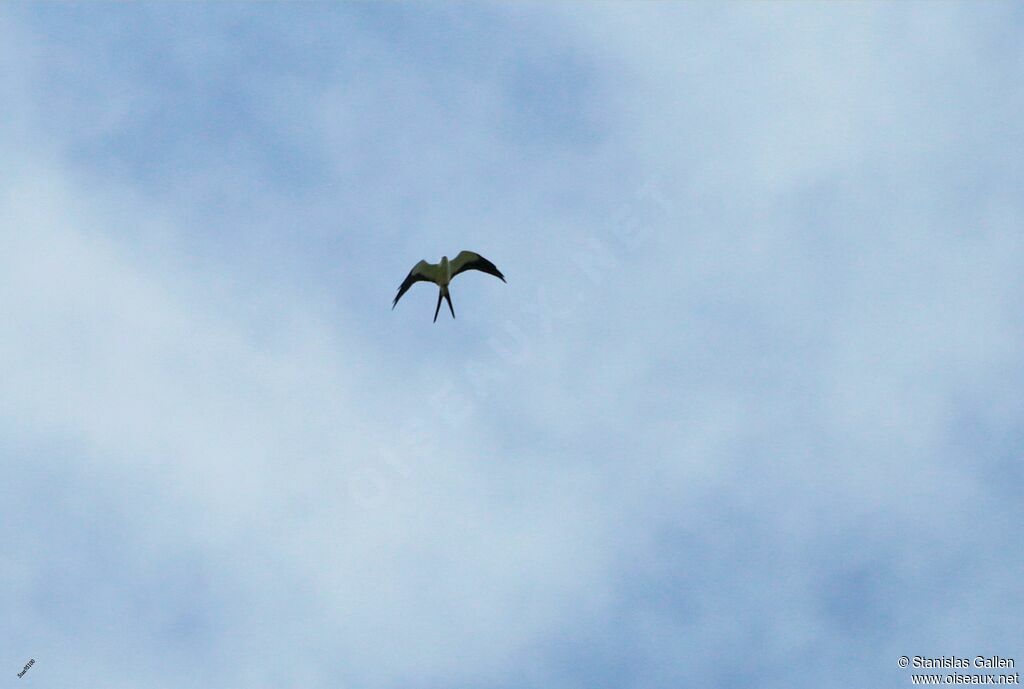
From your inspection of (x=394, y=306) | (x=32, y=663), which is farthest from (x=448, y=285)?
(x=32, y=663)

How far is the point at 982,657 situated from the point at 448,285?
37.4 m

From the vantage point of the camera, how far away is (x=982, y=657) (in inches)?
1753

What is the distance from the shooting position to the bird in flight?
5191 cm

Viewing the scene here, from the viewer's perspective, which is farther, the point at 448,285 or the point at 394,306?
the point at 448,285

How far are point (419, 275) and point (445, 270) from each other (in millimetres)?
1796

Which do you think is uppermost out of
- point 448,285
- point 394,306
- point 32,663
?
point 448,285

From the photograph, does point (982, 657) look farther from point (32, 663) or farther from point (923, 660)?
point (32, 663)

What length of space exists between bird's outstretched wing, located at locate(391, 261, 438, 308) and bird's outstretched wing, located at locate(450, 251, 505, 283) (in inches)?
57.1

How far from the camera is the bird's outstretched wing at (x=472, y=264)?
Result: 52.6 meters

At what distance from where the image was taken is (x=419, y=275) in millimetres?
52531

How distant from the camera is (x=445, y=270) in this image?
5206 cm

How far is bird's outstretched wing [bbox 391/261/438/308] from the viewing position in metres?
51.9

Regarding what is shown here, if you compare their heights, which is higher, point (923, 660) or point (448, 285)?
point (448, 285)

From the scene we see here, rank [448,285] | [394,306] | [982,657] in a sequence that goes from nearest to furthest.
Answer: [982,657]
[394,306]
[448,285]
